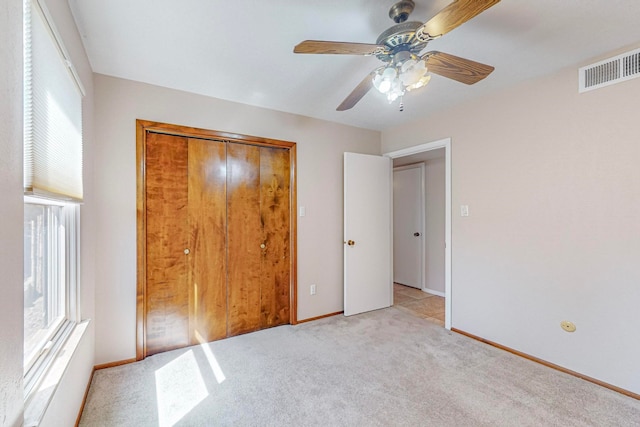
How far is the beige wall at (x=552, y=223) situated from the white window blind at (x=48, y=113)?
3.08 m

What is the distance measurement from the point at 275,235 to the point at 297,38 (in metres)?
1.87

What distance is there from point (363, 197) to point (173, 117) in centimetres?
217

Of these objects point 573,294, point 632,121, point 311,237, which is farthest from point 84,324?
point 632,121

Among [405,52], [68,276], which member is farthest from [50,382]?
[405,52]

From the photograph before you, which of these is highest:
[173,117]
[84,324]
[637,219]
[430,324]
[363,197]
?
[173,117]

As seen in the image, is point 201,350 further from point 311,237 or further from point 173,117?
point 173,117

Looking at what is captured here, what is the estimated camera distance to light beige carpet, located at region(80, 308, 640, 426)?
1696mm

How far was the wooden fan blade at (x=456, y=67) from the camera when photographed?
1.50 m

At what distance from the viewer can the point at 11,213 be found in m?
0.88

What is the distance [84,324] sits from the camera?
1.83 meters

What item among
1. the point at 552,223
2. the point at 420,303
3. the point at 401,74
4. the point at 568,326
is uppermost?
the point at 401,74

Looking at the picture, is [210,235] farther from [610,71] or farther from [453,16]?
[610,71]

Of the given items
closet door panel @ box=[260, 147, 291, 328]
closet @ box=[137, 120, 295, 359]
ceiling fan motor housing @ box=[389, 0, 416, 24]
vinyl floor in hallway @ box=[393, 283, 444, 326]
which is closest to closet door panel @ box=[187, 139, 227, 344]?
closet @ box=[137, 120, 295, 359]

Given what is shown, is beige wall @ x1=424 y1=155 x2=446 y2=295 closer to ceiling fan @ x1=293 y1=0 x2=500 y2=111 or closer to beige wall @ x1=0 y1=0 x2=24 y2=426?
ceiling fan @ x1=293 y1=0 x2=500 y2=111
